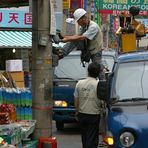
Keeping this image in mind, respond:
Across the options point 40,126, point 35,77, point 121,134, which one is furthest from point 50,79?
point 121,134

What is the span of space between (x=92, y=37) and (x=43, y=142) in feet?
8.28

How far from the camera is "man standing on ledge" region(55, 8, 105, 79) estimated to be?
9695 millimetres

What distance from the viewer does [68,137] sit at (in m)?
13.0

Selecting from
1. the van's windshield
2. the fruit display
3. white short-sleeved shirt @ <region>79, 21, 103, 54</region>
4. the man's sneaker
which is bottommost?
the fruit display

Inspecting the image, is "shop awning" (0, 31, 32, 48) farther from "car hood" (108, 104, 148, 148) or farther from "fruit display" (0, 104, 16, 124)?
"car hood" (108, 104, 148, 148)

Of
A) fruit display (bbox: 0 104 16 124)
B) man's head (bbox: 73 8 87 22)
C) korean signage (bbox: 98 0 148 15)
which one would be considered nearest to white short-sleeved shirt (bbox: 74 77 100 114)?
fruit display (bbox: 0 104 16 124)

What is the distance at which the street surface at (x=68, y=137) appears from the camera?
1173 cm

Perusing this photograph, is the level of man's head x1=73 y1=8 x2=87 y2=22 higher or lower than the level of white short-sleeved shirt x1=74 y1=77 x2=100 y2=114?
higher

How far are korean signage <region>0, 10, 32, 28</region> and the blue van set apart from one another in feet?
49.2

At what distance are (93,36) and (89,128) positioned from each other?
1.93 metres

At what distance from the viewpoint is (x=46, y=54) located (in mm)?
8633

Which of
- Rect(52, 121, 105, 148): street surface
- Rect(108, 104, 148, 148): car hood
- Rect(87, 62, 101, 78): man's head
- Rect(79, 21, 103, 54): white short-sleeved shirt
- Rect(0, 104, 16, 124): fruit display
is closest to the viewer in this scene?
Rect(108, 104, 148, 148): car hood

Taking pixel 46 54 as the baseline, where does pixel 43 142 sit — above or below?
below

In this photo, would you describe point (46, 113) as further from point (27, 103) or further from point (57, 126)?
point (57, 126)
